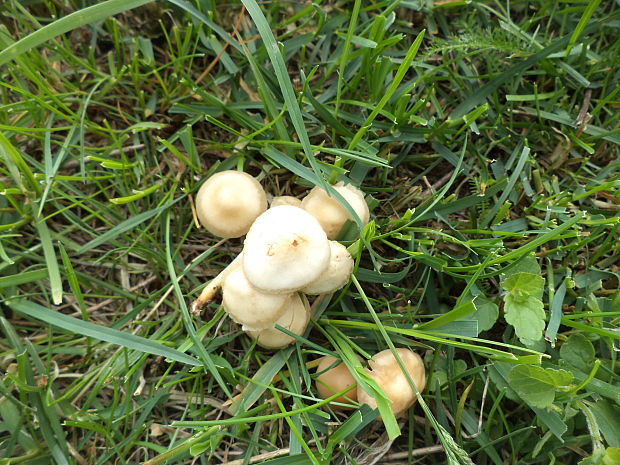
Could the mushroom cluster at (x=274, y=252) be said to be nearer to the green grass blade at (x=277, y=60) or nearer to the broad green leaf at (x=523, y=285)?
the green grass blade at (x=277, y=60)

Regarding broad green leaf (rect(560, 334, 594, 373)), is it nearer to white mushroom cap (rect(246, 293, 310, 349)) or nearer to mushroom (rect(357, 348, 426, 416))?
mushroom (rect(357, 348, 426, 416))

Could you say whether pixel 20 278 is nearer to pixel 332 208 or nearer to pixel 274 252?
pixel 274 252

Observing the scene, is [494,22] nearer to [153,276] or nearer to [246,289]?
[246,289]

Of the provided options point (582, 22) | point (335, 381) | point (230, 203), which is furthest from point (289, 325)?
point (582, 22)

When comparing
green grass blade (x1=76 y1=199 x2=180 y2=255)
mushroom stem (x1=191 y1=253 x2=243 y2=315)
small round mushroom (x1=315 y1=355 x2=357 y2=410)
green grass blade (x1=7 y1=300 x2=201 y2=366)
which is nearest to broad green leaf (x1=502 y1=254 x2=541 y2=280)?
small round mushroom (x1=315 y1=355 x2=357 y2=410)

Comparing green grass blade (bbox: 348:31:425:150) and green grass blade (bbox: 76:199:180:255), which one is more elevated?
green grass blade (bbox: 348:31:425:150)

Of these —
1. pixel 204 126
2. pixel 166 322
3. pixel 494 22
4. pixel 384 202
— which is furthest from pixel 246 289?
pixel 494 22
